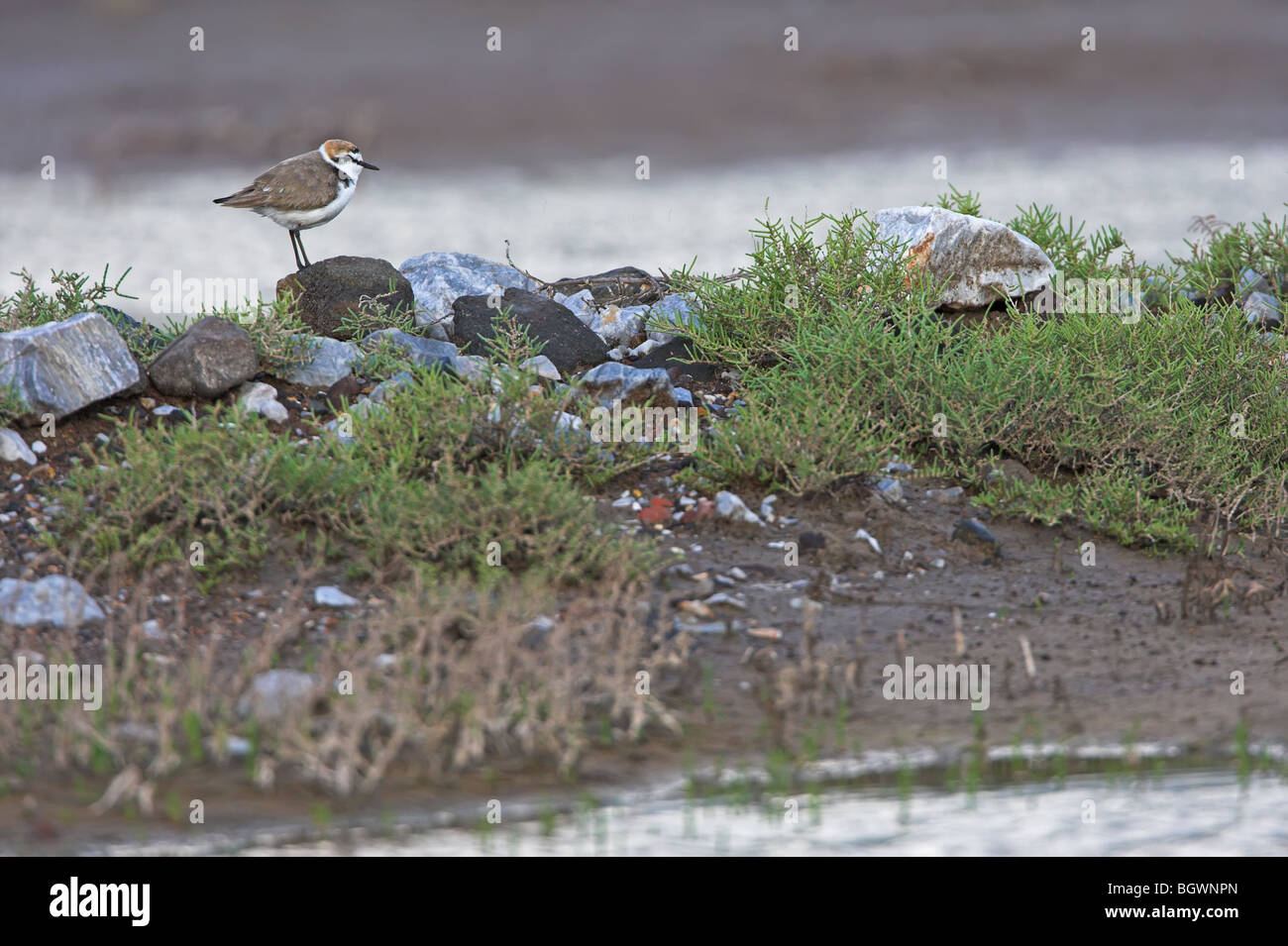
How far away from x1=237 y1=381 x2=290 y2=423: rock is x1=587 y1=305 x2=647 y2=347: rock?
7.10 feet

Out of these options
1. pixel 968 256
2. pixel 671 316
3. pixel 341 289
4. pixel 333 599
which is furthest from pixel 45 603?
pixel 968 256

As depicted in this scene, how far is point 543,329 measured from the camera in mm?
8305

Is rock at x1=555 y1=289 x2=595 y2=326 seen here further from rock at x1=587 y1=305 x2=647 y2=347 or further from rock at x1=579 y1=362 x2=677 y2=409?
rock at x1=579 y1=362 x2=677 y2=409

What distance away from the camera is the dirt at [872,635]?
15.0ft

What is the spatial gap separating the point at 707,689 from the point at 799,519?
164 cm

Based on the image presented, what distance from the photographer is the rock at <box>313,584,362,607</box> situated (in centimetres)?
582

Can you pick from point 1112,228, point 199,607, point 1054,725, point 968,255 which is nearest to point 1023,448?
point 968,255

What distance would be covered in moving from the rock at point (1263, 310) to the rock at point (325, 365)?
18.7 feet

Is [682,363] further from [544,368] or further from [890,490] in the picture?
[890,490]

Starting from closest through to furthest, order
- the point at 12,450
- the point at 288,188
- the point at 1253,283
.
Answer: the point at 12,450
the point at 288,188
the point at 1253,283

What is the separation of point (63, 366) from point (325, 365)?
4.35 feet

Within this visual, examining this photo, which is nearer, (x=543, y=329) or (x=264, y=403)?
(x=264, y=403)

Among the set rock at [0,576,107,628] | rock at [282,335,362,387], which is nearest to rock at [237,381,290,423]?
rock at [282,335,362,387]

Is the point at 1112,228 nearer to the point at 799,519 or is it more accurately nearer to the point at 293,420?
the point at 799,519
